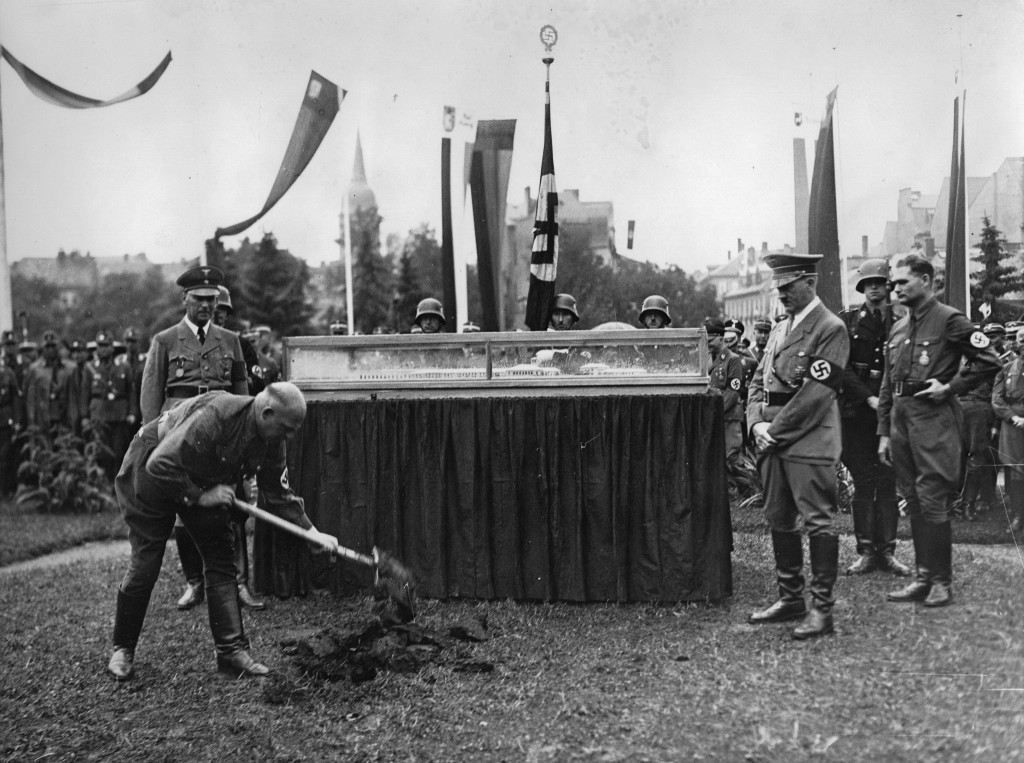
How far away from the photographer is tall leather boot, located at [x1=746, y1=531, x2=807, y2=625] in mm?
4223

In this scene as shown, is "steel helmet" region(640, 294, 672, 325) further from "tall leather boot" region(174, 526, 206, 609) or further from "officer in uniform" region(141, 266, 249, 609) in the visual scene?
"tall leather boot" region(174, 526, 206, 609)

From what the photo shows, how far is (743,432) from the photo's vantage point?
781cm

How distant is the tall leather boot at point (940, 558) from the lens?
4.10 meters

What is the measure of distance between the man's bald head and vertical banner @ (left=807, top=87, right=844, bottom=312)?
3.07 metres

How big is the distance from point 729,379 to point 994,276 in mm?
2952

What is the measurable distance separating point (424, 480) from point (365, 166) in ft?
16.9

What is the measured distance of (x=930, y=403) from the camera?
4.19 meters

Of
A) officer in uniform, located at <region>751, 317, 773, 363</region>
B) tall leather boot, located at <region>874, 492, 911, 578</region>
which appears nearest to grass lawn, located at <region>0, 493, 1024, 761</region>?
tall leather boot, located at <region>874, 492, 911, 578</region>

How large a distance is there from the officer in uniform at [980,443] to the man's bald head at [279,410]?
3.51 meters

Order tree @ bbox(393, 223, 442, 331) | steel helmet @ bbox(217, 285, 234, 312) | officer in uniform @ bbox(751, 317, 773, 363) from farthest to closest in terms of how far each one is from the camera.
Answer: tree @ bbox(393, 223, 442, 331)
officer in uniform @ bbox(751, 317, 773, 363)
steel helmet @ bbox(217, 285, 234, 312)

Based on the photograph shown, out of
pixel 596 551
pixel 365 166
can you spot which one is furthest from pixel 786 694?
pixel 365 166

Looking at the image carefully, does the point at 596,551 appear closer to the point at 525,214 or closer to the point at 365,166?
the point at 525,214

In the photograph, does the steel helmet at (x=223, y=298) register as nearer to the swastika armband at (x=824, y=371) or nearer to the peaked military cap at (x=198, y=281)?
the peaked military cap at (x=198, y=281)

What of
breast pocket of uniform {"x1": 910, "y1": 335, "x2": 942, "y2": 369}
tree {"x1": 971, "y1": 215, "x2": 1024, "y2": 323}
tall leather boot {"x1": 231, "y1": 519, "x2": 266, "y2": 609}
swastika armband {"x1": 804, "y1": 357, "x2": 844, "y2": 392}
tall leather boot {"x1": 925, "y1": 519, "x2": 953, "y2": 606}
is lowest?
tall leather boot {"x1": 231, "y1": 519, "x2": 266, "y2": 609}
